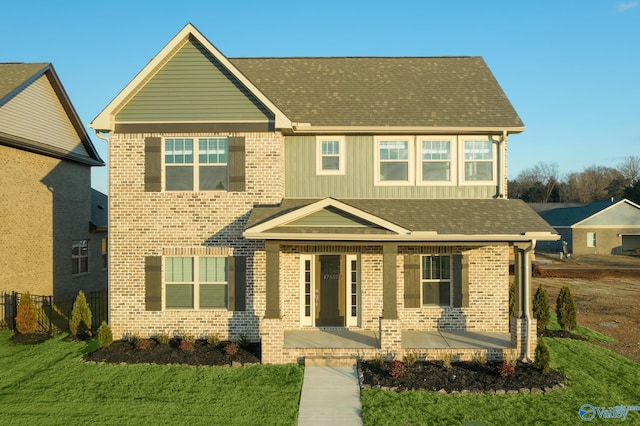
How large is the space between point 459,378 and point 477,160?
6.39 metres

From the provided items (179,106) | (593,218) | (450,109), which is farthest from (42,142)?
(593,218)

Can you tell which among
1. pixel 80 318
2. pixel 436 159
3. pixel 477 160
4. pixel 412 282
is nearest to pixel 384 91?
pixel 436 159

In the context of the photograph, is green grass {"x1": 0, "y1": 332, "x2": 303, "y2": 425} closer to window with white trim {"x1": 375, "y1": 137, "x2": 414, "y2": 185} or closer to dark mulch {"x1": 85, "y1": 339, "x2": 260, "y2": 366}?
dark mulch {"x1": 85, "y1": 339, "x2": 260, "y2": 366}

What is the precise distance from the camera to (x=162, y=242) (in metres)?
12.7

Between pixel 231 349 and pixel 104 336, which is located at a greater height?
pixel 104 336

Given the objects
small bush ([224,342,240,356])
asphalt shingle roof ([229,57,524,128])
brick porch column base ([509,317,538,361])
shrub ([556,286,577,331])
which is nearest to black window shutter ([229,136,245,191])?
asphalt shingle roof ([229,57,524,128])

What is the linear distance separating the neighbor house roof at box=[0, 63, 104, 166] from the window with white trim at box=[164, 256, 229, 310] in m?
8.54

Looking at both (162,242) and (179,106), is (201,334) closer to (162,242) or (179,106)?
(162,242)

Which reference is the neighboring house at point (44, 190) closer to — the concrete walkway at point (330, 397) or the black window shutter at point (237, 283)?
the black window shutter at point (237, 283)

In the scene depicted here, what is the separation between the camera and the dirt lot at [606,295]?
14.5 m

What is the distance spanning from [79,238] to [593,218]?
4690 cm

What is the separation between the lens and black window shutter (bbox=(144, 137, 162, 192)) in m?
Result: 12.7

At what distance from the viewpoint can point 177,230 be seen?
41.6ft
